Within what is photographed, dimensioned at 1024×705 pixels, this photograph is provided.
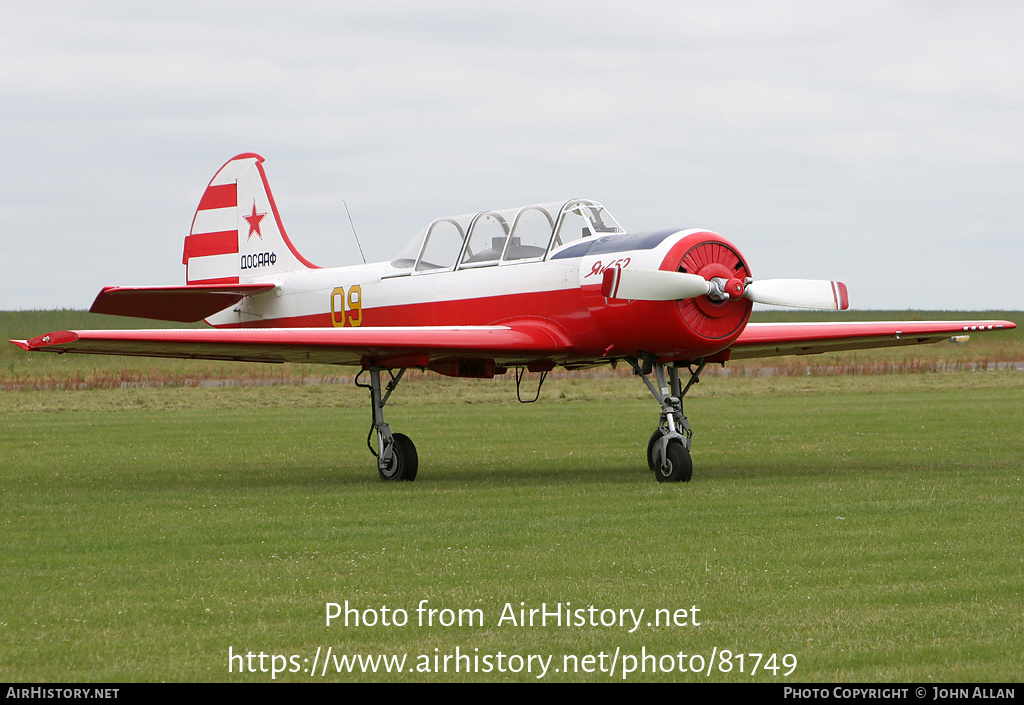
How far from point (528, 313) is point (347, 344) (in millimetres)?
2281

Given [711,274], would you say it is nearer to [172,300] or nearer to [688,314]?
[688,314]

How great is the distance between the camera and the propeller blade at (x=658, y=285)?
12891 mm

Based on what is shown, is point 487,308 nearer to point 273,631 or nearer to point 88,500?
point 88,500

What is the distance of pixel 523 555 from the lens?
8.79m

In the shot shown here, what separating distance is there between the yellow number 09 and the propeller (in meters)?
4.44

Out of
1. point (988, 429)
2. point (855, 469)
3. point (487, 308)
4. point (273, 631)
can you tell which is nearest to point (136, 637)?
point (273, 631)

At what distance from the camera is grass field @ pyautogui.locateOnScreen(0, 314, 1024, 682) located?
604cm

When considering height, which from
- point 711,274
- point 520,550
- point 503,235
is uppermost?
point 503,235

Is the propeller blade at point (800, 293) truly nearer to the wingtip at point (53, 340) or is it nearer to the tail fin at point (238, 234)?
the wingtip at point (53, 340)

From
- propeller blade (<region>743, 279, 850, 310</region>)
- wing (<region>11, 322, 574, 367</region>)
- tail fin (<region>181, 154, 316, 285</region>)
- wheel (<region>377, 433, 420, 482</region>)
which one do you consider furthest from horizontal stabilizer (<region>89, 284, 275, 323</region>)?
propeller blade (<region>743, 279, 850, 310</region>)

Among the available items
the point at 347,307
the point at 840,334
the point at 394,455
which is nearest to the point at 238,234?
the point at 347,307
